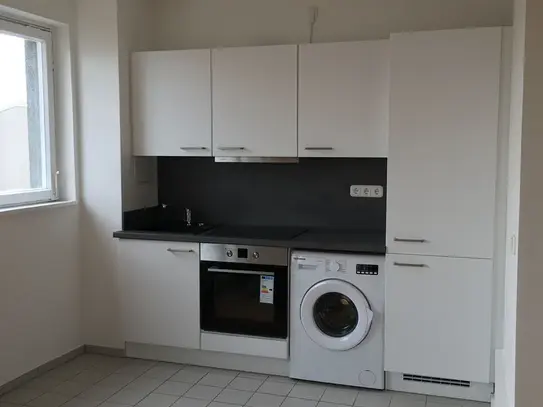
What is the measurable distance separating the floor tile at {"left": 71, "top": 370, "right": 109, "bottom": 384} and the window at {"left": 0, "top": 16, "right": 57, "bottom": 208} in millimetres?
1108

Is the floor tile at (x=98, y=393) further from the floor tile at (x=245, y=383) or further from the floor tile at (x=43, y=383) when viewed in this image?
the floor tile at (x=245, y=383)

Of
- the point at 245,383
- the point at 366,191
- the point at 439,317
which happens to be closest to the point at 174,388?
the point at 245,383

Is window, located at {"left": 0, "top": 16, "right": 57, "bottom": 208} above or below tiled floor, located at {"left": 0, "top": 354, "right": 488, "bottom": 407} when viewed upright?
above

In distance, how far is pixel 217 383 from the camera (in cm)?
367

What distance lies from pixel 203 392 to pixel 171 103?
5.89ft

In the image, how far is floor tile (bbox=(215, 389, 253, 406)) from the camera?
134 inches

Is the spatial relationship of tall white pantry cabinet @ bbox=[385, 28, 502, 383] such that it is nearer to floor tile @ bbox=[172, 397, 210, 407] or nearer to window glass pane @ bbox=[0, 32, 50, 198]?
floor tile @ bbox=[172, 397, 210, 407]

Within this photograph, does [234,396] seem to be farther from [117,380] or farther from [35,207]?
[35,207]

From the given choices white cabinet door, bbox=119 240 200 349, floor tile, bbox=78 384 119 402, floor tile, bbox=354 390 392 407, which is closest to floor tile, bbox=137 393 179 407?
floor tile, bbox=78 384 119 402

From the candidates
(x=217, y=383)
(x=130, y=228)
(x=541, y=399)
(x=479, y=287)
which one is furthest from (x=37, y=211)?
(x=541, y=399)

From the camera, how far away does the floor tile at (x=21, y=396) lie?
343 cm

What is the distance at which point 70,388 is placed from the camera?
360cm

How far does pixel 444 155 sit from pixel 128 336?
7.52 ft

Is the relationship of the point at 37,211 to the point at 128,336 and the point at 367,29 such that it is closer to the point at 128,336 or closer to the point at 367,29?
the point at 128,336
